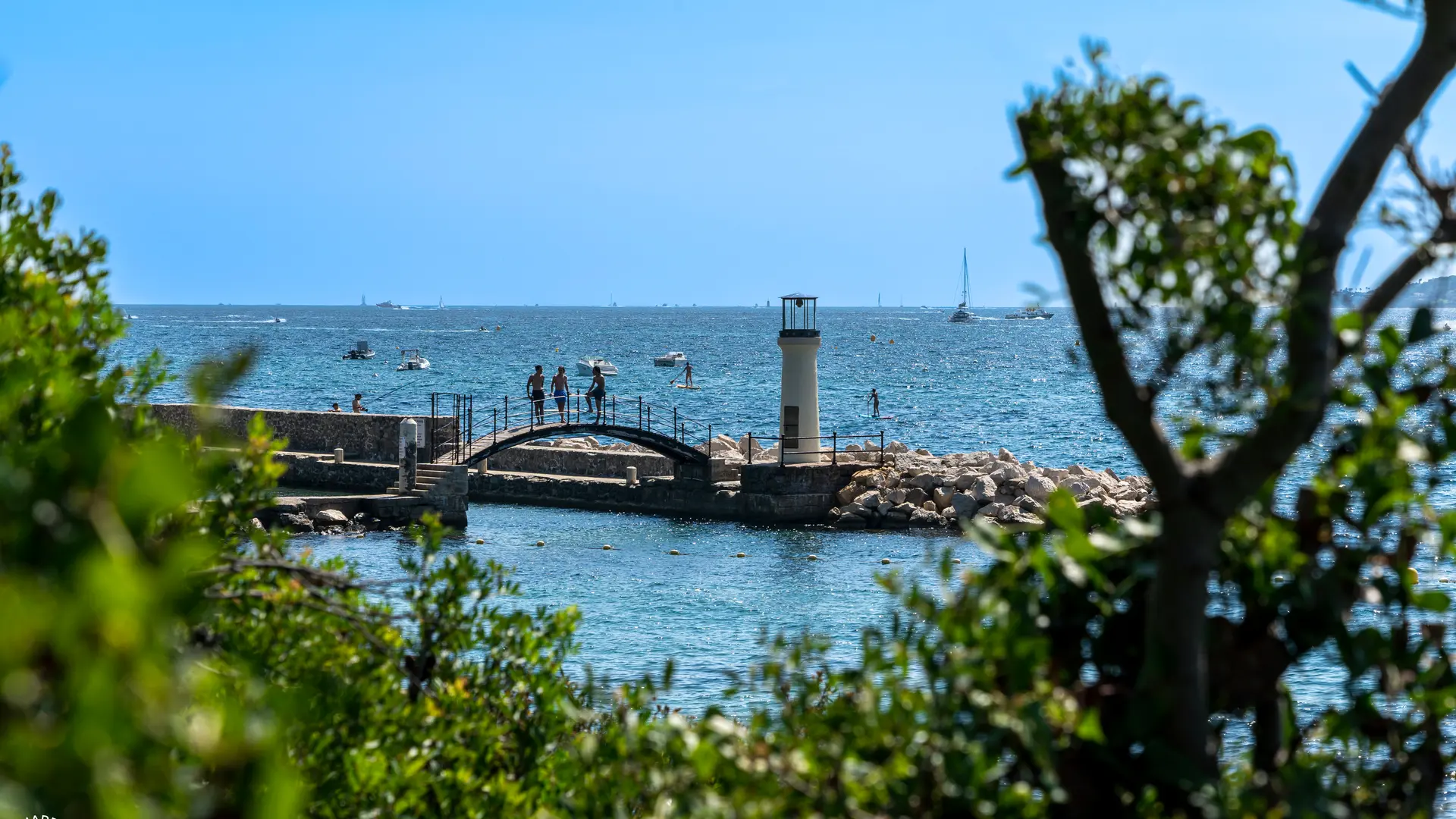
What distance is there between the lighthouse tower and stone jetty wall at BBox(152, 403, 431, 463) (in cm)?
838

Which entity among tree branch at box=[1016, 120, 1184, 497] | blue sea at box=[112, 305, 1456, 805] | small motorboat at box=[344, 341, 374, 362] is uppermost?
tree branch at box=[1016, 120, 1184, 497]

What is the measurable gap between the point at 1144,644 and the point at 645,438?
94.9 feet

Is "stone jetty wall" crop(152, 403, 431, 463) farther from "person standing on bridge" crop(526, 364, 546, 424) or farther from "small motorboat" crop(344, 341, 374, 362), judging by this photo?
"small motorboat" crop(344, 341, 374, 362)

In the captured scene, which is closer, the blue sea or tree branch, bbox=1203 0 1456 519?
tree branch, bbox=1203 0 1456 519

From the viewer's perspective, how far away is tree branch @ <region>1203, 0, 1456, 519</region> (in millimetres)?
2572

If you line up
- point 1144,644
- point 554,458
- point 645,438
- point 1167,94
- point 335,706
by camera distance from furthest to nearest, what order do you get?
point 554,458 → point 645,438 → point 335,706 → point 1144,644 → point 1167,94

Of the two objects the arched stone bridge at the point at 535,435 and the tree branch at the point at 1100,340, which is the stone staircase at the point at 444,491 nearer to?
the arched stone bridge at the point at 535,435

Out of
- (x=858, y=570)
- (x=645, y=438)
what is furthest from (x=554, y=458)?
(x=858, y=570)

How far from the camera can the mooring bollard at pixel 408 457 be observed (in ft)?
93.7

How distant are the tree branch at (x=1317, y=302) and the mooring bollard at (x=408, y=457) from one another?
2666 cm

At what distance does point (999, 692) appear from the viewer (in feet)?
8.58

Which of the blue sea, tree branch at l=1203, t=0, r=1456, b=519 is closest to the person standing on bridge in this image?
the blue sea

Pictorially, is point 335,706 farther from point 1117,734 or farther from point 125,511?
point 125,511

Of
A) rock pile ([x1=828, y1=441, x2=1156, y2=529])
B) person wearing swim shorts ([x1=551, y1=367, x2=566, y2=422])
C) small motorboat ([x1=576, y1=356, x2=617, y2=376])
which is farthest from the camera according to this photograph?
small motorboat ([x1=576, y1=356, x2=617, y2=376])
